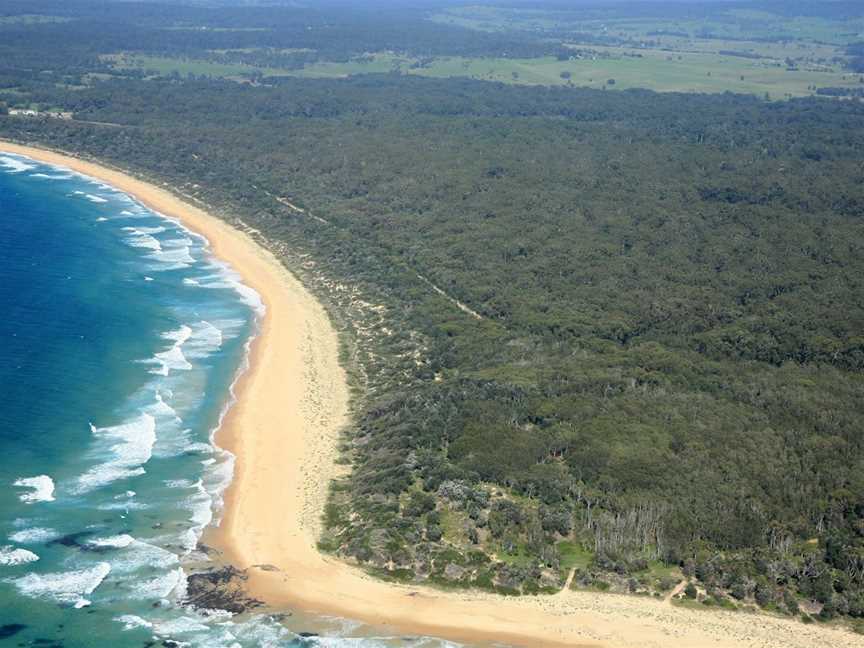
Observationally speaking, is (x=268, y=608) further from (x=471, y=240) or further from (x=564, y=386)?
(x=471, y=240)

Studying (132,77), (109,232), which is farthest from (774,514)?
(132,77)

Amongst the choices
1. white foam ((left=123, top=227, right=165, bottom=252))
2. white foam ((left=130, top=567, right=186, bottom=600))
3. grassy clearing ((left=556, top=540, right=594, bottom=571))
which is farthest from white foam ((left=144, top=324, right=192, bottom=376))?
grassy clearing ((left=556, top=540, right=594, bottom=571))

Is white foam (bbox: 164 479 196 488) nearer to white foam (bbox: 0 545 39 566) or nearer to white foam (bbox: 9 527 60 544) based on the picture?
white foam (bbox: 9 527 60 544)

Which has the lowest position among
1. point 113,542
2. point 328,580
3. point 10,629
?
point 10,629

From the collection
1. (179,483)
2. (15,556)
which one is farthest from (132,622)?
(179,483)

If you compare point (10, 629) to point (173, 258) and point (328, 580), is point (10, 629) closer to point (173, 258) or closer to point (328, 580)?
point (328, 580)

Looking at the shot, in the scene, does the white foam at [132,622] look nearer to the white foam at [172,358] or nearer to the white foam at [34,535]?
the white foam at [34,535]
